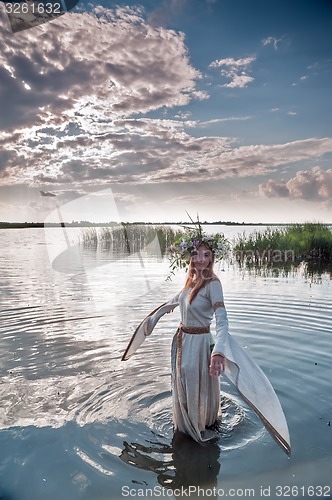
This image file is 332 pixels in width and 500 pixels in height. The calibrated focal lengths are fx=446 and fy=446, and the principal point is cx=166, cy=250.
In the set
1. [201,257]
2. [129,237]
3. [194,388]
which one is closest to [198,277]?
[201,257]

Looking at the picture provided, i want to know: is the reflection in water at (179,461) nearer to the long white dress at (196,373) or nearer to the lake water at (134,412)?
the lake water at (134,412)

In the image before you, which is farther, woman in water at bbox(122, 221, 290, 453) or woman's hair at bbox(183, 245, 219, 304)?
woman's hair at bbox(183, 245, 219, 304)

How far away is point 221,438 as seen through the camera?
5.03 metres

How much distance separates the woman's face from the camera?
5.03 meters

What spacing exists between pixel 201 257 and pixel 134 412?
2257 millimetres

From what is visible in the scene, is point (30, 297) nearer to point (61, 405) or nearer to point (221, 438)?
point (61, 405)

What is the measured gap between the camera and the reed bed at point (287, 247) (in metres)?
26.1
